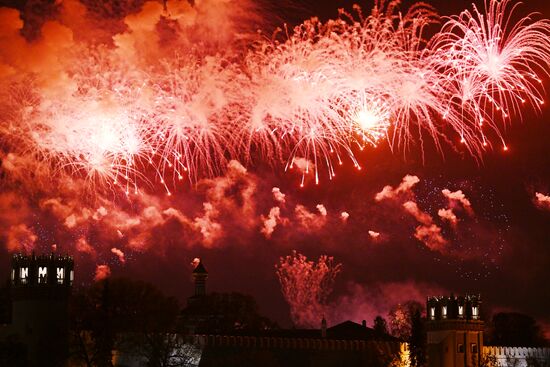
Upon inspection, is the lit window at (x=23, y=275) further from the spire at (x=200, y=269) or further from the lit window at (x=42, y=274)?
the spire at (x=200, y=269)

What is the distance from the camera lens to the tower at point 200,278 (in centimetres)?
13450

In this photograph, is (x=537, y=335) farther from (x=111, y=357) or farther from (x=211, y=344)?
(x=111, y=357)

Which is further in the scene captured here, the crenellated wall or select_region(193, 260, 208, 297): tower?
select_region(193, 260, 208, 297): tower

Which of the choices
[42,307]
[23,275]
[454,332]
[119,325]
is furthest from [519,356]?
[23,275]

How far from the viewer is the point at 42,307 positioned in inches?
2844

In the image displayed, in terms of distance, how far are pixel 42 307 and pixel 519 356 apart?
3854 centimetres

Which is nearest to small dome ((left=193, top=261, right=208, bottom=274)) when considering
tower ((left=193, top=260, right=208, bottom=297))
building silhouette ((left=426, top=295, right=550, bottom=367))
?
tower ((left=193, top=260, right=208, bottom=297))

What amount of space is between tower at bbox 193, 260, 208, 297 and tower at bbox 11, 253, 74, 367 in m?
60.3

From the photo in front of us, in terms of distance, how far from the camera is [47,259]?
74.9 meters

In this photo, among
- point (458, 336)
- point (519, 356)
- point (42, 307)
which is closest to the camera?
point (42, 307)

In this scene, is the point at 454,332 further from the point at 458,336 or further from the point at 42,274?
the point at 42,274

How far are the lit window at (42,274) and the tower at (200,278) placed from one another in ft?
199

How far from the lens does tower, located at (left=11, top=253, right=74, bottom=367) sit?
71.2m

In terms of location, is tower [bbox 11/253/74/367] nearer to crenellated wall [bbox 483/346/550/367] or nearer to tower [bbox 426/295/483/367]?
tower [bbox 426/295/483/367]
